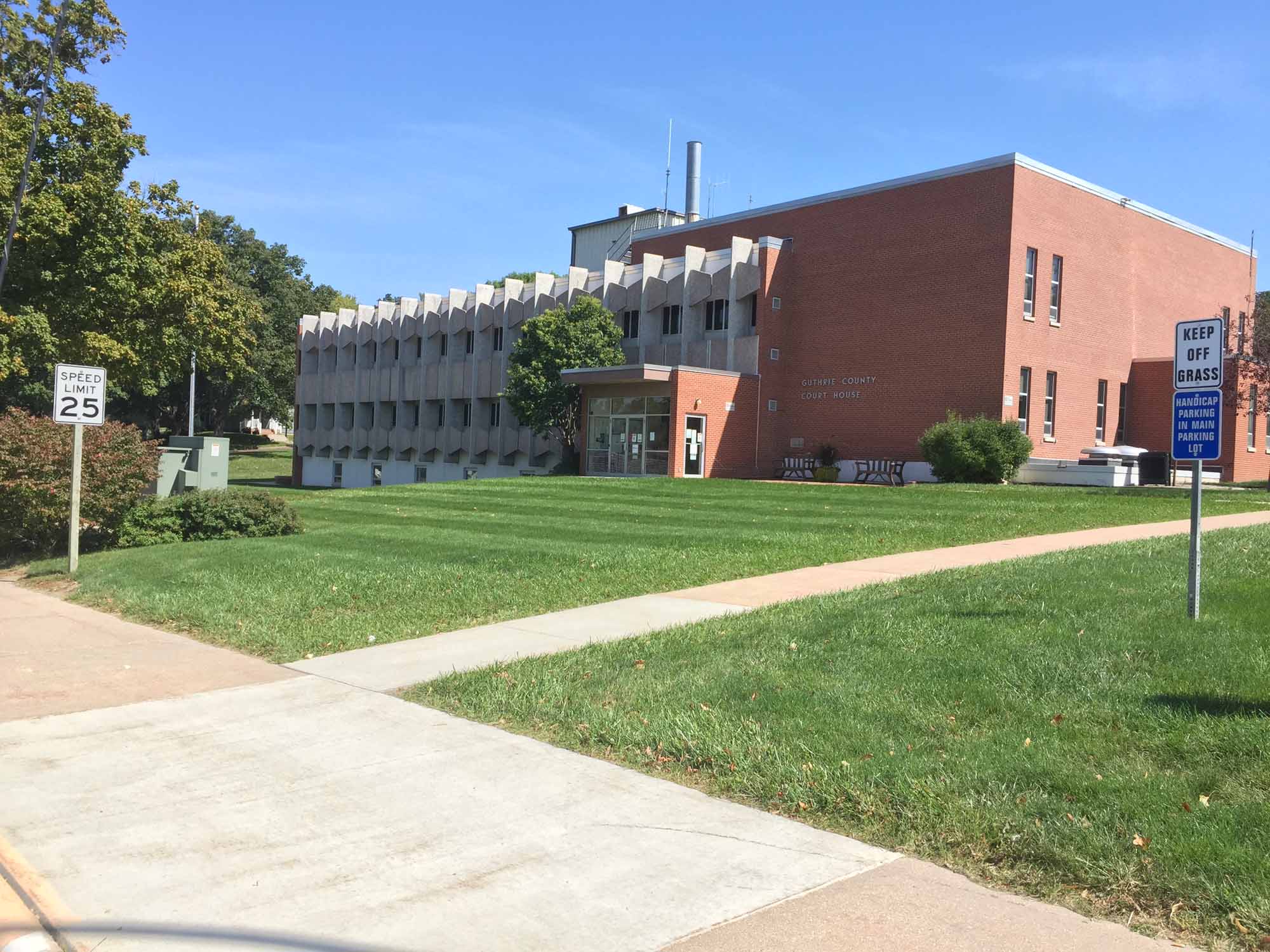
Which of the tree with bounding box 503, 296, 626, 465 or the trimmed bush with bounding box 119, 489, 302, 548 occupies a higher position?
the tree with bounding box 503, 296, 626, 465

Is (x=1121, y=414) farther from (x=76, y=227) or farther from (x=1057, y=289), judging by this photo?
(x=76, y=227)

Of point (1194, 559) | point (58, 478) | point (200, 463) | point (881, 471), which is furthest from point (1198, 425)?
point (881, 471)

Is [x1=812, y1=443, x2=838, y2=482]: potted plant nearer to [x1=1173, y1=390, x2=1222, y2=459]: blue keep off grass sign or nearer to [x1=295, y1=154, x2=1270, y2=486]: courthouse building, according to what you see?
[x1=295, y1=154, x2=1270, y2=486]: courthouse building

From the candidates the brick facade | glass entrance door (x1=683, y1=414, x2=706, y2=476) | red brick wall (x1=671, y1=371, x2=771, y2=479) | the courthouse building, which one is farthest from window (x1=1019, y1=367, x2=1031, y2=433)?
glass entrance door (x1=683, y1=414, x2=706, y2=476)

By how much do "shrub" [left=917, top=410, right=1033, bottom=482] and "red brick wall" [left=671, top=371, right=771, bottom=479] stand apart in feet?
28.2

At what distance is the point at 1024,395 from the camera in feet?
110

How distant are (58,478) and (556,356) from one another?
84.8 ft

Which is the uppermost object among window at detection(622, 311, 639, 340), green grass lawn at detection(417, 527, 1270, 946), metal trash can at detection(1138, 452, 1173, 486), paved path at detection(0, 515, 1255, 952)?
window at detection(622, 311, 639, 340)

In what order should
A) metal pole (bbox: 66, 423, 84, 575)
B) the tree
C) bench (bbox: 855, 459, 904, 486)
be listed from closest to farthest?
metal pole (bbox: 66, 423, 84, 575), bench (bbox: 855, 459, 904, 486), the tree

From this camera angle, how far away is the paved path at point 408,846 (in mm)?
4023

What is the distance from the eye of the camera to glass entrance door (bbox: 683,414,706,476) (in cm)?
3669

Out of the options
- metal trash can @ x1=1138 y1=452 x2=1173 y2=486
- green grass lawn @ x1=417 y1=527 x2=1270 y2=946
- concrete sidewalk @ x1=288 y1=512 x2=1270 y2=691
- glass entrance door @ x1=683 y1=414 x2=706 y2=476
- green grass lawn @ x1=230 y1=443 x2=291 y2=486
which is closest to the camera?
green grass lawn @ x1=417 y1=527 x2=1270 y2=946

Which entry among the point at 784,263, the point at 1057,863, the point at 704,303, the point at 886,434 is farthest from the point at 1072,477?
the point at 1057,863

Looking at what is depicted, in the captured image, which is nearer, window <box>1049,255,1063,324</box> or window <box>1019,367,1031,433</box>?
window <box>1019,367,1031,433</box>
